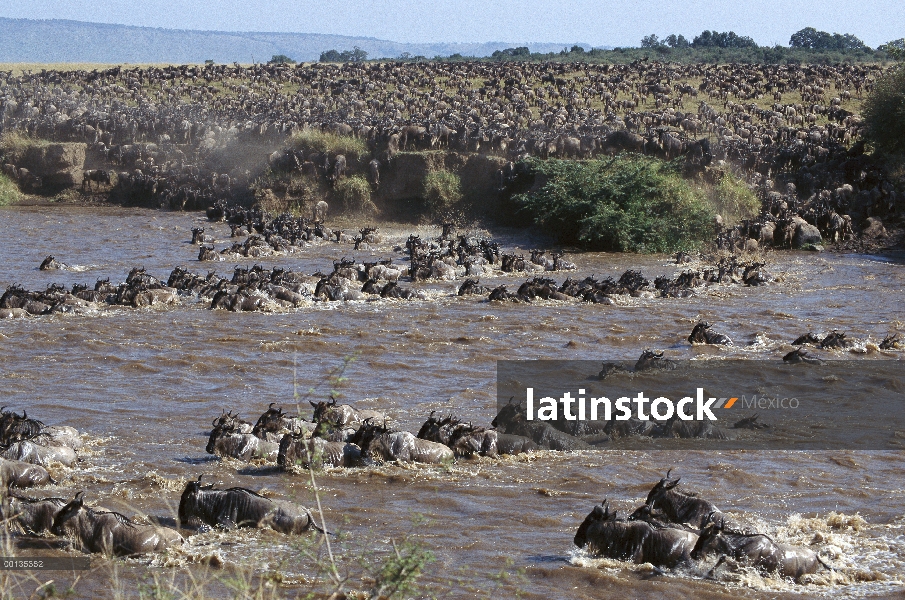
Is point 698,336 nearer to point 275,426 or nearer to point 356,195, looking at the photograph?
point 275,426

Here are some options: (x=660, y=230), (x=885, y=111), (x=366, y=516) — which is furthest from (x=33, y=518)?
(x=885, y=111)

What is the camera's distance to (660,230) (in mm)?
24578

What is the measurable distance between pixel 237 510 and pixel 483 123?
27.6 m

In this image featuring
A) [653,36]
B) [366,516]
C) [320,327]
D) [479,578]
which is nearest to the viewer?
[479,578]

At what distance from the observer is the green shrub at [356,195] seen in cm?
2944

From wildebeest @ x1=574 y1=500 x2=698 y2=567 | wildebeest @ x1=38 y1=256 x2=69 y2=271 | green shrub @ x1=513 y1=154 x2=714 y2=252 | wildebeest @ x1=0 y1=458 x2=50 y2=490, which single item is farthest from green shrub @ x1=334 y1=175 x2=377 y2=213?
wildebeest @ x1=574 y1=500 x2=698 y2=567

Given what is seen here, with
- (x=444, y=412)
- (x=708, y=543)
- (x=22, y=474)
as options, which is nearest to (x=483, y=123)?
(x=444, y=412)

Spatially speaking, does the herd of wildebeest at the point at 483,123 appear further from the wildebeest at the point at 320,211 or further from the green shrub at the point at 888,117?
the wildebeest at the point at 320,211

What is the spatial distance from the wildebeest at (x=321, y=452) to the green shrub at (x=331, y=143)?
2153 centimetres

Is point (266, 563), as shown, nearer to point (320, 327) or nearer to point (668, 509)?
point (668, 509)

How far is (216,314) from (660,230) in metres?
11.6

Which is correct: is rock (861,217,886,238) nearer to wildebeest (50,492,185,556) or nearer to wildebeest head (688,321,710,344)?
wildebeest head (688,321,710,344)

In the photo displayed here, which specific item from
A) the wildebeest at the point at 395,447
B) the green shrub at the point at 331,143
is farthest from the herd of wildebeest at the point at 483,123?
the wildebeest at the point at 395,447

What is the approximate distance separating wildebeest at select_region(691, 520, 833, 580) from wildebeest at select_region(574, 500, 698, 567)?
120 millimetres
